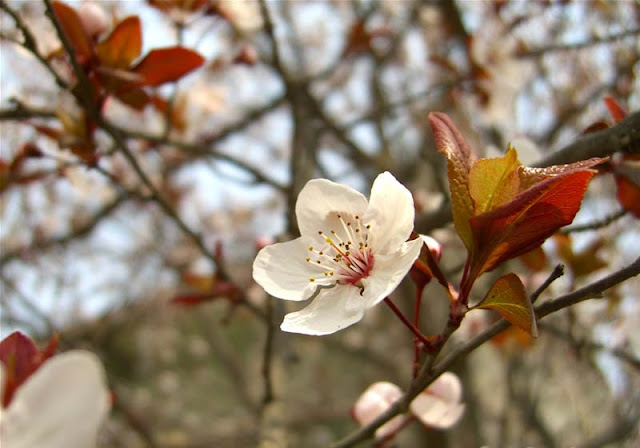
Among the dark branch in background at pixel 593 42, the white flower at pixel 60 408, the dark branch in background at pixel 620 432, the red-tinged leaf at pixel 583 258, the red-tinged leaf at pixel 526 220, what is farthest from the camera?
the dark branch in background at pixel 620 432

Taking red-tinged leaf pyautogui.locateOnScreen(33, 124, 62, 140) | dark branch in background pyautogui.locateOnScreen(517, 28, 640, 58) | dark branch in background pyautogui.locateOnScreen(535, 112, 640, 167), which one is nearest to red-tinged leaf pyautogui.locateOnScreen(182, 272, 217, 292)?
red-tinged leaf pyautogui.locateOnScreen(33, 124, 62, 140)

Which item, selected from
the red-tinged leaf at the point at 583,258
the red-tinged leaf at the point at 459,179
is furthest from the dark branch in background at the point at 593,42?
the red-tinged leaf at the point at 459,179

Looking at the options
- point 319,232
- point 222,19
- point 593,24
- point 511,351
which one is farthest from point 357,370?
point 319,232

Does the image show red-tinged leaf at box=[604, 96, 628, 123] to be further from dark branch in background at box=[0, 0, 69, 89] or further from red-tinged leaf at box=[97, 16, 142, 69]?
dark branch in background at box=[0, 0, 69, 89]

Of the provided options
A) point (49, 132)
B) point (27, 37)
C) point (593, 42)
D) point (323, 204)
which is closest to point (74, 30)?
point (27, 37)

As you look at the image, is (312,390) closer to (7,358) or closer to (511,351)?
(511,351)

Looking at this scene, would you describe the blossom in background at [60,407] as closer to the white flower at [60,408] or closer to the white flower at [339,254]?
the white flower at [60,408]
